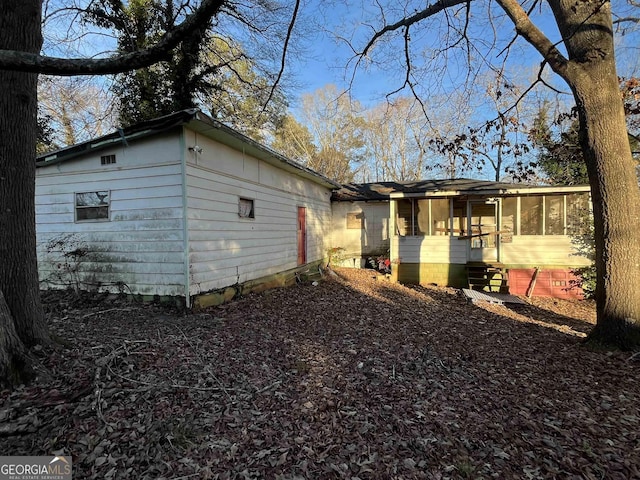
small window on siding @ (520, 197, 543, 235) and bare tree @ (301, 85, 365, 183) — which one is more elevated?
bare tree @ (301, 85, 365, 183)

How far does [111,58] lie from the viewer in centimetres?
224

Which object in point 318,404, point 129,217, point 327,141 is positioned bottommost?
point 318,404

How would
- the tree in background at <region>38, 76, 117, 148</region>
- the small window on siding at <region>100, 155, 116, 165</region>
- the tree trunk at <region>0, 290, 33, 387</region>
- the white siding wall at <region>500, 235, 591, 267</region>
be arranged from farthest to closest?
the tree in background at <region>38, 76, 117, 148</region> → the white siding wall at <region>500, 235, 591, 267</region> → the small window on siding at <region>100, 155, 116, 165</region> → the tree trunk at <region>0, 290, 33, 387</region>

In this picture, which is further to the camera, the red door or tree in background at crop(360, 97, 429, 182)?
tree in background at crop(360, 97, 429, 182)

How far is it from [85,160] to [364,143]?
2415cm

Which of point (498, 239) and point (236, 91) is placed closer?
point (498, 239)

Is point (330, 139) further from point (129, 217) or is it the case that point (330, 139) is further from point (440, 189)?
point (129, 217)

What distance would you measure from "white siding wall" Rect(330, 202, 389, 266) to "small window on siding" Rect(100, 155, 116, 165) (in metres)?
9.61

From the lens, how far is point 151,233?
20.1 ft

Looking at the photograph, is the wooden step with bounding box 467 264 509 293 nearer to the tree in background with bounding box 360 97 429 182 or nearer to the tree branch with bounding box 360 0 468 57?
the tree branch with bounding box 360 0 468 57

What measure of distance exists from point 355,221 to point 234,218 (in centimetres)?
809

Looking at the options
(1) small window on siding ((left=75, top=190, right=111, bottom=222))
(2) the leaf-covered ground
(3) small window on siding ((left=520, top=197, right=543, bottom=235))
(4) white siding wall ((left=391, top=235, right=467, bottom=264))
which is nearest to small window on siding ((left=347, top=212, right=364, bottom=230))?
(4) white siding wall ((left=391, top=235, right=467, bottom=264))

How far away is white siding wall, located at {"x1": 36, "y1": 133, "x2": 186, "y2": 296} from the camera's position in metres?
5.96

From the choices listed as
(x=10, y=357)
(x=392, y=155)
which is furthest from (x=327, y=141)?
(x=10, y=357)
